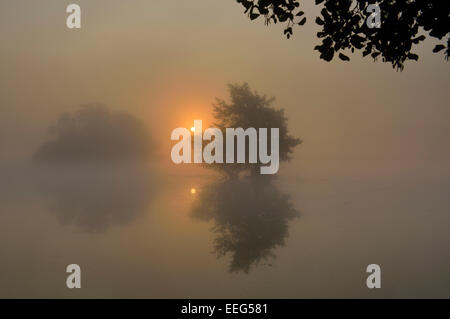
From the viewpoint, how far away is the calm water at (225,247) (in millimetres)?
11180

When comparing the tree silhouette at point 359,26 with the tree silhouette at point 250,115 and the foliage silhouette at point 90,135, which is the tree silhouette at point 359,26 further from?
the foliage silhouette at point 90,135

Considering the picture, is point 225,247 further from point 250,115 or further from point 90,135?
point 90,135

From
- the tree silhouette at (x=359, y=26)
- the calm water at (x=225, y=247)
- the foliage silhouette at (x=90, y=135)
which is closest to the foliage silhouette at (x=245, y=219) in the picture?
the calm water at (x=225, y=247)

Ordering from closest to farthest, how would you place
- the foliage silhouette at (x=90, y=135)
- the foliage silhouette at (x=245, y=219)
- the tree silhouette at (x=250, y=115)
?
the foliage silhouette at (x=245, y=219)
the tree silhouette at (x=250, y=115)
the foliage silhouette at (x=90, y=135)

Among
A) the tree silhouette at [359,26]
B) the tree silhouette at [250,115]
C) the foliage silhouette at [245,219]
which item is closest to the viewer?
the tree silhouette at [359,26]

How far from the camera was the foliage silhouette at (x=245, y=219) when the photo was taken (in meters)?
14.8

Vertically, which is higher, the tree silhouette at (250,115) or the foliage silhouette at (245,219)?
the tree silhouette at (250,115)

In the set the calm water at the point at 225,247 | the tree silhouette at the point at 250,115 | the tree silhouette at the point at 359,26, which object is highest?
the tree silhouette at the point at 250,115

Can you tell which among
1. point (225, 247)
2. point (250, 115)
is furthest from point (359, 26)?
point (250, 115)

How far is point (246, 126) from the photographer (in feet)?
118

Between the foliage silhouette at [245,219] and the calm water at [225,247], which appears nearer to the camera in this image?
the calm water at [225,247]

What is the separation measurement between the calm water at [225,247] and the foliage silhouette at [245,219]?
0.06 m

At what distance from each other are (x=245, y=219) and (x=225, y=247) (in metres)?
5.56

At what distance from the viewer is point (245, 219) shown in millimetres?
20703
